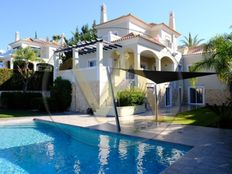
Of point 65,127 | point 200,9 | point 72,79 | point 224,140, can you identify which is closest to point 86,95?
point 72,79

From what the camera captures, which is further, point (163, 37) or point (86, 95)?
point (163, 37)

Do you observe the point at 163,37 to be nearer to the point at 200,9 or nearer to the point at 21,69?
the point at 200,9

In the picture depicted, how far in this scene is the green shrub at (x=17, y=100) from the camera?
25.2 meters

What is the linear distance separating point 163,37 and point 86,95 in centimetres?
1480

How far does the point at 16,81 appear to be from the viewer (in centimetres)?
2747

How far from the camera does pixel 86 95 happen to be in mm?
23078

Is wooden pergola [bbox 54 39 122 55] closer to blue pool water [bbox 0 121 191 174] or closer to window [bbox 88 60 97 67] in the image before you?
window [bbox 88 60 97 67]

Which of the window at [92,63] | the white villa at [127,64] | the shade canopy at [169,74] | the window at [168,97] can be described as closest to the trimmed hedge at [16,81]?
the white villa at [127,64]

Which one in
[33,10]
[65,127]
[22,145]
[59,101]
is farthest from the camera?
[59,101]

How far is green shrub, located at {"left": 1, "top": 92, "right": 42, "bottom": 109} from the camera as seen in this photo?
25.2 metres

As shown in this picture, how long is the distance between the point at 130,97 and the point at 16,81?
625 inches

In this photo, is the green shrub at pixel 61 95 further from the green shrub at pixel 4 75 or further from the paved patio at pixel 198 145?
the paved patio at pixel 198 145

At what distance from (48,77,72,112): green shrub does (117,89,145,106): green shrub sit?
5.93 meters

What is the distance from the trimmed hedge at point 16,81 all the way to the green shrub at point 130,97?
10454 millimetres
